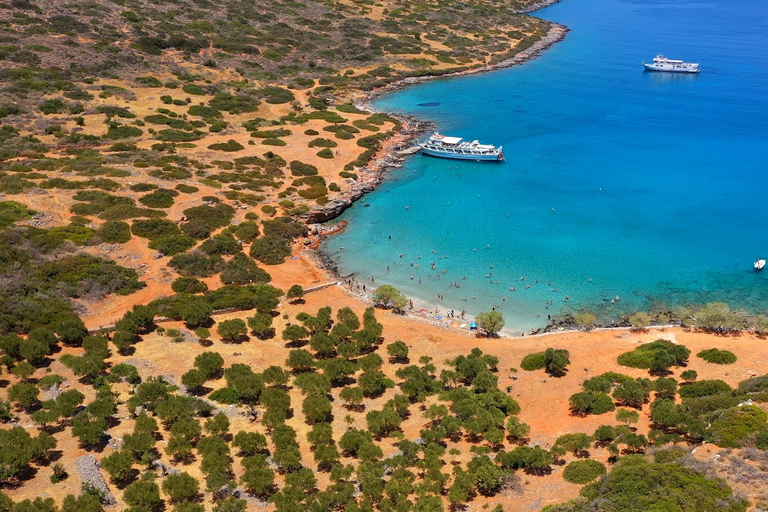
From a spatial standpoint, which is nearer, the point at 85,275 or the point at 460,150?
the point at 85,275

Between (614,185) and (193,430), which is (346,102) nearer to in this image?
(614,185)

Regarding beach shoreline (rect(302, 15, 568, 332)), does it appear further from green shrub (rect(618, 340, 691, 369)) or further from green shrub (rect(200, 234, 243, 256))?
green shrub (rect(618, 340, 691, 369))

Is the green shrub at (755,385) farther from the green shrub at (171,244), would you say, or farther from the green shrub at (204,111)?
the green shrub at (204,111)

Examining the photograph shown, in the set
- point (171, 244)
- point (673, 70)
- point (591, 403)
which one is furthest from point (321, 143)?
point (673, 70)

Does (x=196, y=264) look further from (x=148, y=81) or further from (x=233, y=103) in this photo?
(x=148, y=81)

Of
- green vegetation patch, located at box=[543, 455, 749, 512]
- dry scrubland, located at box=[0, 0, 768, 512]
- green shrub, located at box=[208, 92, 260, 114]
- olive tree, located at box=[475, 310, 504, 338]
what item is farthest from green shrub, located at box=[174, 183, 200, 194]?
green vegetation patch, located at box=[543, 455, 749, 512]
